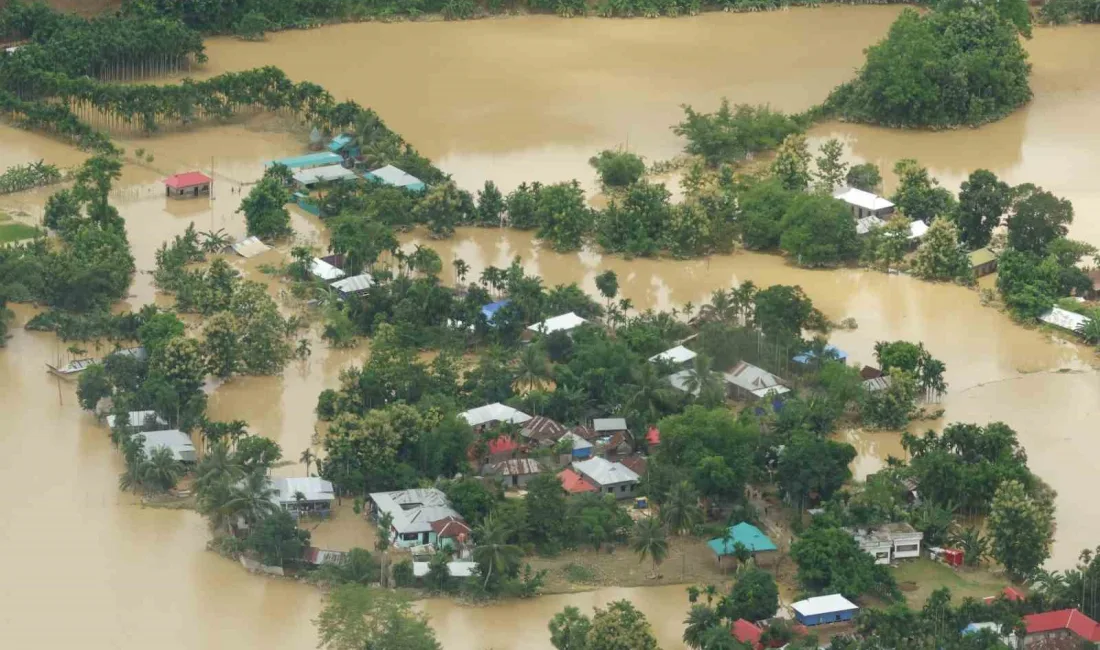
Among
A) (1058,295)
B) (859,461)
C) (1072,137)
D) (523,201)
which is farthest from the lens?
(1072,137)

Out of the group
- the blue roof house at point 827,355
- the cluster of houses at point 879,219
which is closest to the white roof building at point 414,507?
the blue roof house at point 827,355

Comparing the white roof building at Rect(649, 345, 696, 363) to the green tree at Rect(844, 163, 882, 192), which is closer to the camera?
the white roof building at Rect(649, 345, 696, 363)

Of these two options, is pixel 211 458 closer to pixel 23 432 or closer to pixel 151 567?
pixel 151 567

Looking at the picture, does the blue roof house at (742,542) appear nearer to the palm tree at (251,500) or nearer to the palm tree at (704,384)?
the palm tree at (704,384)

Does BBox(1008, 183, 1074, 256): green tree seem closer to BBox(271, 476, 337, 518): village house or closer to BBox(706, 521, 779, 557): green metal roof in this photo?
BBox(706, 521, 779, 557): green metal roof

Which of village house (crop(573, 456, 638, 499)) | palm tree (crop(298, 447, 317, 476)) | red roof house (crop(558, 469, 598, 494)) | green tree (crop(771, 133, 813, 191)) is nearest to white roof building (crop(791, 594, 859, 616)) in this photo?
village house (crop(573, 456, 638, 499))

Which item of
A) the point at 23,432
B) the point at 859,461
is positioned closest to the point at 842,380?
the point at 859,461
